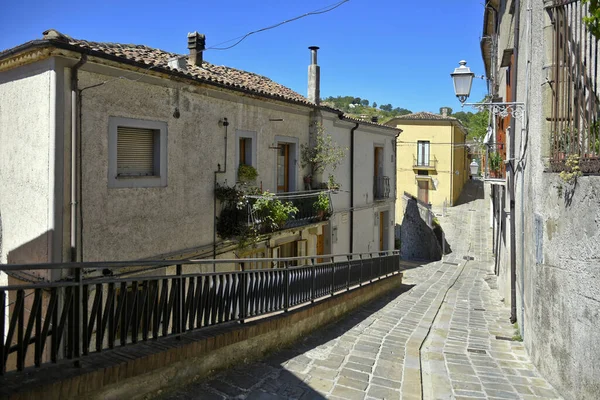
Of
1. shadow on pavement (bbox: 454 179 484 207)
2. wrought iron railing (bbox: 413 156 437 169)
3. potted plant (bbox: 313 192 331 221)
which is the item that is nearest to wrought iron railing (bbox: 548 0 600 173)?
potted plant (bbox: 313 192 331 221)

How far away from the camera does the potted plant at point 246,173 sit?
11070 millimetres

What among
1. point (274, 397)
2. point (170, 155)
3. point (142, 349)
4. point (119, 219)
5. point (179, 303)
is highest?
point (170, 155)

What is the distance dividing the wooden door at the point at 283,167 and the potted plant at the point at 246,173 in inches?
80.7

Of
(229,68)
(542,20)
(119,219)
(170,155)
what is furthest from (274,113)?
(542,20)

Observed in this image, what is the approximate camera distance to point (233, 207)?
10492mm

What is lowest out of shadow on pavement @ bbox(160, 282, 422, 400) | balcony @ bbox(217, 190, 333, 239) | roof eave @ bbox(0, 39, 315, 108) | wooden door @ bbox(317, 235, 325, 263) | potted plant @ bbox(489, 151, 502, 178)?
shadow on pavement @ bbox(160, 282, 422, 400)

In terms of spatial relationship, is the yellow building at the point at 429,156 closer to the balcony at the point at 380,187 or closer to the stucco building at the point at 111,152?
the balcony at the point at 380,187

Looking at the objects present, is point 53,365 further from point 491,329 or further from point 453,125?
point 453,125

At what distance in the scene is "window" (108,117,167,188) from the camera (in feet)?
25.2

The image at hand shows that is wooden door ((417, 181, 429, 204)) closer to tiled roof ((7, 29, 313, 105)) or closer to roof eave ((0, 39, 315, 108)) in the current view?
tiled roof ((7, 29, 313, 105))

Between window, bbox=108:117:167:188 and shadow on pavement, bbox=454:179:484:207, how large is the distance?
32.1 m

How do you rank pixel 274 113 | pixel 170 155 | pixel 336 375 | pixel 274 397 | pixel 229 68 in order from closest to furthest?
pixel 274 397 < pixel 336 375 < pixel 170 155 < pixel 274 113 < pixel 229 68

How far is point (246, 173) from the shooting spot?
1110cm

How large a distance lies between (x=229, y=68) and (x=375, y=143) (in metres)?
7.77
